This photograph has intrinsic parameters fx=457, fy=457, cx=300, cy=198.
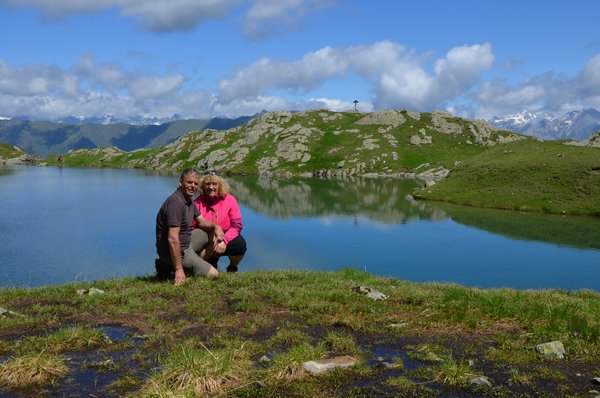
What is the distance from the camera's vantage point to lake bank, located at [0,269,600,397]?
349 inches

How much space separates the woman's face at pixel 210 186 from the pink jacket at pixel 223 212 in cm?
43

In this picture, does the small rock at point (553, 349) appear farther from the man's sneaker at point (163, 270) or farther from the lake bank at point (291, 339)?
the man's sneaker at point (163, 270)

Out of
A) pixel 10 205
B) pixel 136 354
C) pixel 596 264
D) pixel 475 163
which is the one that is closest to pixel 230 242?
pixel 136 354

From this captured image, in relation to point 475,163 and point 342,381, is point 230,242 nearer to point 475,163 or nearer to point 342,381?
point 342,381

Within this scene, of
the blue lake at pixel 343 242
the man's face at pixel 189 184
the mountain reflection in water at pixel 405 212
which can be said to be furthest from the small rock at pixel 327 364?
the mountain reflection in water at pixel 405 212

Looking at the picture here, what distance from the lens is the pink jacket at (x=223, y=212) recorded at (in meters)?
20.2

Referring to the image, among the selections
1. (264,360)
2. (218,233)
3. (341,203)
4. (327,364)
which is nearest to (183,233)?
(218,233)

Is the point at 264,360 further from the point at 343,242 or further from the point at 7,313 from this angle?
the point at 343,242

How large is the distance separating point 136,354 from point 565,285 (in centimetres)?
4018

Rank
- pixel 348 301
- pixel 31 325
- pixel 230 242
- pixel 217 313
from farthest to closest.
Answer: pixel 230 242 < pixel 348 301 < pixel 217 313 < pixel 31 325

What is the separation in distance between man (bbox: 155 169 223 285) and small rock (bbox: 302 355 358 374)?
29.7 feet

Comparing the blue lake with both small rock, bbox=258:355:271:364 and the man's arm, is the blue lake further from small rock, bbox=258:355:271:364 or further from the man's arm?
small rock, bbox=258:355:271:364

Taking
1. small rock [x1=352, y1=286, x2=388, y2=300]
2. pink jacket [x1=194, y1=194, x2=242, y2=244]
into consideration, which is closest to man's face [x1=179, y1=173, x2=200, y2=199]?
pink jacket [x1=194, y1=194, x2=242, y2=244]

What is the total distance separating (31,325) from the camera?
12.7 meters
